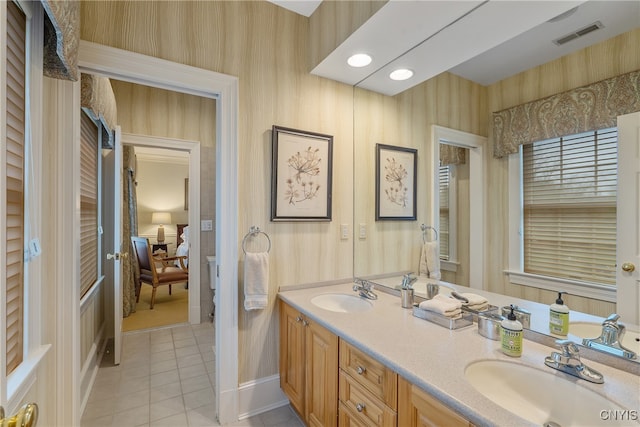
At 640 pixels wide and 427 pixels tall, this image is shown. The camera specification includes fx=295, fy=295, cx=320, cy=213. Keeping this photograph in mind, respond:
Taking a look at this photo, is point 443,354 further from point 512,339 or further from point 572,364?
point 572,364

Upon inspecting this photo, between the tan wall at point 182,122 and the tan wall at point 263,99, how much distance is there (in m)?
1.64

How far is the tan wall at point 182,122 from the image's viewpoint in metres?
2.97

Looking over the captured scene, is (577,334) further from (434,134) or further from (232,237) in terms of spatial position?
(232,237)

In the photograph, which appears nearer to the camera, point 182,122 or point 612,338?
point 612,338

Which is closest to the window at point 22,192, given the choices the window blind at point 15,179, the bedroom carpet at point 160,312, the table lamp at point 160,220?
the window blind at point 15,179

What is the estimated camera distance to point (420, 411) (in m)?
0.94

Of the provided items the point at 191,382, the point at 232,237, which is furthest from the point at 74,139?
the point at 191,382

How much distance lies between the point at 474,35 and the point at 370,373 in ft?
5.43

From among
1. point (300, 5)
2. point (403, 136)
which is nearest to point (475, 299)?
point (403, 136)

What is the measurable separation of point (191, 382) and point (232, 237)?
133 cm

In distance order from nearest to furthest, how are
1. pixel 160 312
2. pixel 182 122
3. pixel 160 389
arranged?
pixel 160 389 < pixel 182 122 < pixel 160 312

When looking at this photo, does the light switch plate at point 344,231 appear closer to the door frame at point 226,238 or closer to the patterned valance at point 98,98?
the door frame at point 226,238

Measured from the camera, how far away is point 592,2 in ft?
3.45

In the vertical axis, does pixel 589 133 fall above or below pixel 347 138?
below
